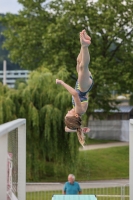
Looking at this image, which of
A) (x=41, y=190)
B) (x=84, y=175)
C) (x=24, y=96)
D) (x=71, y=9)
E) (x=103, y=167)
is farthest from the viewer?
(x=71, y=9)

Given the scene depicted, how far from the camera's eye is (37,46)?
131ft

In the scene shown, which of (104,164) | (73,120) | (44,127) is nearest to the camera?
(73,120)

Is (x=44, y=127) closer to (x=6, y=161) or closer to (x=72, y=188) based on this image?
(x=72, y=188)

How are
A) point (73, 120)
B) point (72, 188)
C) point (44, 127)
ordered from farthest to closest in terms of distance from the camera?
point (44, 127)
point (72, 188)
point (73, 120)

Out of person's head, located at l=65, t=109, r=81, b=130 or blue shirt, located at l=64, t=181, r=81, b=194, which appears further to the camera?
blue shirt, located at l=64, t=181, r=81, b=194

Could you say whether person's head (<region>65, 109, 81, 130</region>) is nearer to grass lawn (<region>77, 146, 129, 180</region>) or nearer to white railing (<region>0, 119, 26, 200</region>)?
white railing (<region>0, 119, 26, 200</region>)

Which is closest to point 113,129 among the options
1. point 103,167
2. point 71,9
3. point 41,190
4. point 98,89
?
point 98,89

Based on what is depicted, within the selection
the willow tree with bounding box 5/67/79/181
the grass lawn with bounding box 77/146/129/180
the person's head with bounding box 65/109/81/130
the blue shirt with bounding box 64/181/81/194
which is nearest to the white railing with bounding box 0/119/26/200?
the person's head with bounding box 65/109/81/130

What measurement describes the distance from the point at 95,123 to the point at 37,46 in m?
11.6

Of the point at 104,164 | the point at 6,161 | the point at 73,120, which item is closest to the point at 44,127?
the point at 104,164

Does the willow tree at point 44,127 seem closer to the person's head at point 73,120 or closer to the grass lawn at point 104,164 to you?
the grass lawn at point 104,164

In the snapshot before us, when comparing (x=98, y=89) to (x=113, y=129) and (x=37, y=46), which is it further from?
(x=113, y=129)

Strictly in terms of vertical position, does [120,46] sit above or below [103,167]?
above

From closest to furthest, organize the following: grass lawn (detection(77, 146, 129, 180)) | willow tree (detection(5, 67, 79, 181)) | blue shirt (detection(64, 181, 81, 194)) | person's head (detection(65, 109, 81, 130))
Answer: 1. person's head (detection(65, 109, 81, 130))
2. blue shirt (detection(64, 181, 81, 194))
3. willow tree (detection(5, 67, 79, 181))
4. grass lawn (detection(77, 146, 129, 180))
